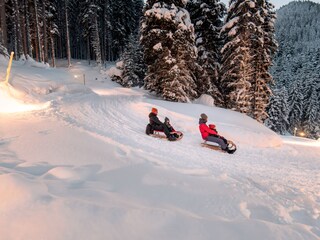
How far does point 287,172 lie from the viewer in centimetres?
800

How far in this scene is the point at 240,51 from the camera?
20406 mm

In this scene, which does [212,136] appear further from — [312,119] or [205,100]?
[312,119]

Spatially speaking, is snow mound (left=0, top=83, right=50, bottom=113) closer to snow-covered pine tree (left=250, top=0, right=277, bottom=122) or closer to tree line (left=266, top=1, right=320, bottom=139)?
snow-covered pine tree (left=250, top=0, right=277, bottom=122)

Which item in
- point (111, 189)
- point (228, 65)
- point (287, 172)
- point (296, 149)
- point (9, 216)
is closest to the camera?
point (9, 216)

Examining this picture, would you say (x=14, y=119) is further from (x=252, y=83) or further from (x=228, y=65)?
(x=252, y=83)

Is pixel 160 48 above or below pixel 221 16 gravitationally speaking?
below

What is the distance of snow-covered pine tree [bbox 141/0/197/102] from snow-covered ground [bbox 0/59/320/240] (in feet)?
28.7

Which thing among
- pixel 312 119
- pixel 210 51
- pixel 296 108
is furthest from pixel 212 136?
pixel 296 108

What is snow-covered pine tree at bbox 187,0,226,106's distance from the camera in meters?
22.5

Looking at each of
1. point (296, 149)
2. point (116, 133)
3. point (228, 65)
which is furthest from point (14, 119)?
point (228, 65)

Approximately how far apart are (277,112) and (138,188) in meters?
46.4

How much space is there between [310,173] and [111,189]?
6.50m

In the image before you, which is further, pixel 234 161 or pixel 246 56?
pixel 246 56

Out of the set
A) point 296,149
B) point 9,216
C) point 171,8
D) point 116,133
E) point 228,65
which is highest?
point 171,8
